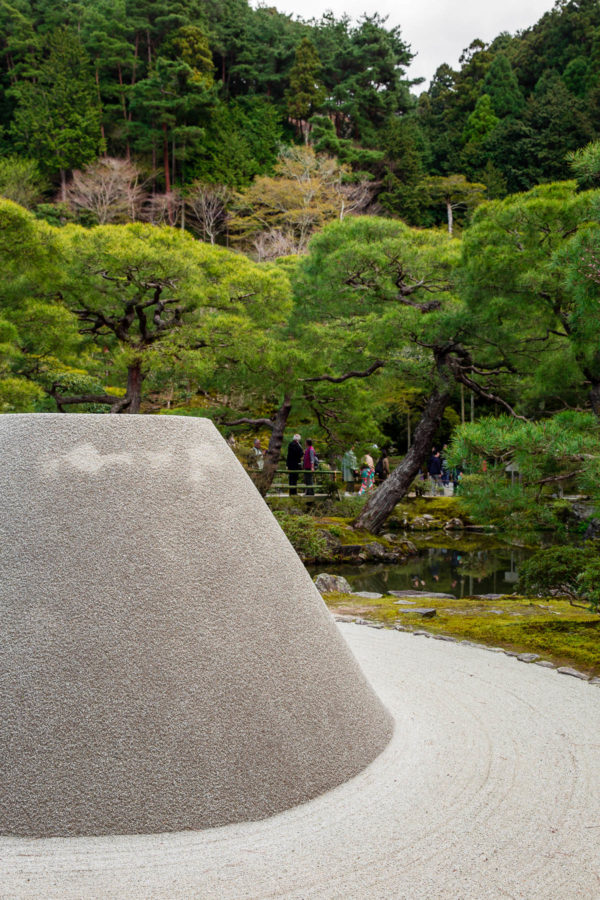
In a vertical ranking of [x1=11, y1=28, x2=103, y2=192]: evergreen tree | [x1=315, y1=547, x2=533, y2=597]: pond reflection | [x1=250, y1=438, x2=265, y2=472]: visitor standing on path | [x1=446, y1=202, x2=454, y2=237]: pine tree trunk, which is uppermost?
[x1=11, y1=28, x2=103, y2=192]: evergreen tree

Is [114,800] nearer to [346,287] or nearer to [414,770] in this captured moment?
[414,770]

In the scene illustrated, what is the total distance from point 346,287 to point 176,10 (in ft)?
93.2

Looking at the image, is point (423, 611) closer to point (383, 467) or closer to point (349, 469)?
point (349, 469)

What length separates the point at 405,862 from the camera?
224cm

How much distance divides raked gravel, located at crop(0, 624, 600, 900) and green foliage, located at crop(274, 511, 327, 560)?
7.21 m

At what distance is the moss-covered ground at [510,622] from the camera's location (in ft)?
15.8

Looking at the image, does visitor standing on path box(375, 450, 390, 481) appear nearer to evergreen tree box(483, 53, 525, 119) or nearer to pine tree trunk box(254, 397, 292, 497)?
pine tree trunk box(254, 397, 292, 497)

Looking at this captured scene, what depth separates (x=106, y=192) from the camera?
2527 centimetres

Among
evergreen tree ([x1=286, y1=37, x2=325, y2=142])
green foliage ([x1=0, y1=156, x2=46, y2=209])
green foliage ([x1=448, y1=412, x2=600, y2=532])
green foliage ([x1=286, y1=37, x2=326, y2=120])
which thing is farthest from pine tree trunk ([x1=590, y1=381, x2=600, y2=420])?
green foliage ([x1=286, y1=37, x2=326, y2=120])

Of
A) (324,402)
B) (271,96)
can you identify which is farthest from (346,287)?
(271,96)

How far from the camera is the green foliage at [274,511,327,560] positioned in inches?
419

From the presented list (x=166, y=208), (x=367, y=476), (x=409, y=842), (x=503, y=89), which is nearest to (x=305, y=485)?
(x=367, y=476)

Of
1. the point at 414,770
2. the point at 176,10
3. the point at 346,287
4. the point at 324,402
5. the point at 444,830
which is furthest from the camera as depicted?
the point at 176,10

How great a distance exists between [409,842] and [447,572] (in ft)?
30.6
